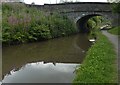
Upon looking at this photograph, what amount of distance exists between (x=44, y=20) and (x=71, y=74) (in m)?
18.1

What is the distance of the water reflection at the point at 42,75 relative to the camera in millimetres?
10125

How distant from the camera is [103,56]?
12.0 metres

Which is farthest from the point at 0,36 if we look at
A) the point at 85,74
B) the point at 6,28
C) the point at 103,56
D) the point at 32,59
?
the point at 85,74

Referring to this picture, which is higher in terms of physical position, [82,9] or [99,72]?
[82,9]

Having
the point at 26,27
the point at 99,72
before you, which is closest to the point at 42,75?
the point at 99,72

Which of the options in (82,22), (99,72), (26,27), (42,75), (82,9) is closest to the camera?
(99,72)

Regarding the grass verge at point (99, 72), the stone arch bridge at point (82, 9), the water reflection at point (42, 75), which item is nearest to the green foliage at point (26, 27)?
the stone arch bridge at point (82, 9)

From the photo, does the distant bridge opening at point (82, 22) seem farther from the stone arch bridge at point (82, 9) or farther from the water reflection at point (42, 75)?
the water reflection at point (42, 75)

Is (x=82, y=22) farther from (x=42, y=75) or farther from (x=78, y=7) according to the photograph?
(x=42, y=75)

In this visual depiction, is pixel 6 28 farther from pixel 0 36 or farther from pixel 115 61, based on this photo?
pixel 115 61

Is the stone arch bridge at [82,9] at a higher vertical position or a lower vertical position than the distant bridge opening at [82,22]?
higher

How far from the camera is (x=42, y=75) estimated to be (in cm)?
1105

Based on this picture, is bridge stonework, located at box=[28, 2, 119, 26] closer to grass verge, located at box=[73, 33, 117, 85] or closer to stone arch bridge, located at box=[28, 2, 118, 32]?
stone arch bridge, located at box=[28, 2, 118, 32]

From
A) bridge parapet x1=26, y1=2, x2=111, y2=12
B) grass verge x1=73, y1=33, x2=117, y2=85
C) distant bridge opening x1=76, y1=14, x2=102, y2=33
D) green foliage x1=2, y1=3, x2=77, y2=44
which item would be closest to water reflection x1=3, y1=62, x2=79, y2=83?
grass verge x1=73, y1=33, x2=117, y2=85
